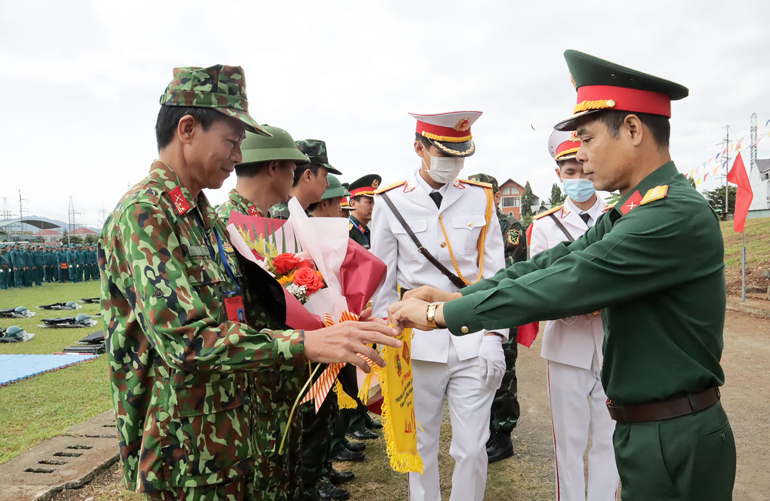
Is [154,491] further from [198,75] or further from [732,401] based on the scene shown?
[732,401]

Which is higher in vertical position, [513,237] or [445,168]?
[445,168]

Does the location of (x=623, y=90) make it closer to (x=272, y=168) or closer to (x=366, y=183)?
(x=272, y=168)

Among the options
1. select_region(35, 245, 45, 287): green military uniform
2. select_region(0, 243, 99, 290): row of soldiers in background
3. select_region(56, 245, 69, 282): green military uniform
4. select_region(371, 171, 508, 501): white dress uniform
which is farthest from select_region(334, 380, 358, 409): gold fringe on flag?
select_region(56, 245, 69, 282): green military uniform

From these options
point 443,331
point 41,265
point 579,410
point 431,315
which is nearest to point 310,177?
point 443,331

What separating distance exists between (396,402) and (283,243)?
1030mm

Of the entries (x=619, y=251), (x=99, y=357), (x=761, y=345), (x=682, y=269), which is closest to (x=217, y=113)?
(x=619, y=251)

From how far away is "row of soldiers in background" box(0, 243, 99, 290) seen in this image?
21.9 metres

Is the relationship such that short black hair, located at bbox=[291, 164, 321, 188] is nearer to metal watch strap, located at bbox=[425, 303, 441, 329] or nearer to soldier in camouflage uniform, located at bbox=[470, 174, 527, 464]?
soldier in camouflage uniform, located at bbox=[470, 174, 527, 464]

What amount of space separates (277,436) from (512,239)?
365cm

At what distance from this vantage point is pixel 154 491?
175cm

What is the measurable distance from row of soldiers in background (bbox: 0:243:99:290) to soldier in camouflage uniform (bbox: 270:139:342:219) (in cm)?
2289

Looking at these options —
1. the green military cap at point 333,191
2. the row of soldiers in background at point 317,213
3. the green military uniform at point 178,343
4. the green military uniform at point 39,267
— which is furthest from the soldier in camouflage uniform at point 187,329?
the green military uniform at point 39,267

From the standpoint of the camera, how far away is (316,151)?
4156 millimetres

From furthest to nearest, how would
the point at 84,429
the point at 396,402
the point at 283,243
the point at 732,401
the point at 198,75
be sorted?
1. the point at 732,401
2. the point at 84,429
3. the point at 396,402
4. the point at 283,243
5. the point at 198,75
